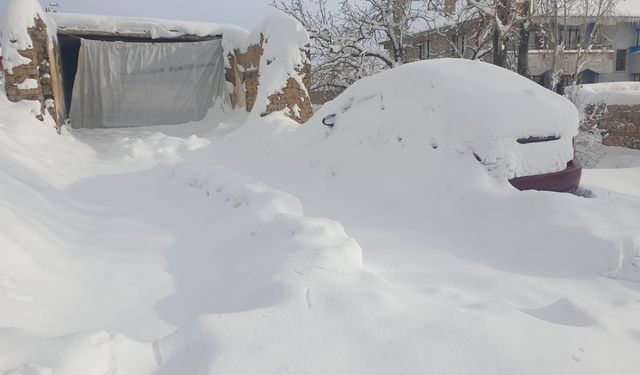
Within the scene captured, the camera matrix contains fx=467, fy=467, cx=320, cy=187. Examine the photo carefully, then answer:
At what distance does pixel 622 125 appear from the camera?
12.7 m

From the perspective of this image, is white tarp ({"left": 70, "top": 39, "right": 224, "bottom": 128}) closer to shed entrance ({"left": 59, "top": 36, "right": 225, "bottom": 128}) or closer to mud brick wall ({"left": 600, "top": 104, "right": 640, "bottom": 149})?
shed entrance ({"left": 59, "top": 36, "right": 225, "bottom": 128})

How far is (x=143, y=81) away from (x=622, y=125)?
12751 mm

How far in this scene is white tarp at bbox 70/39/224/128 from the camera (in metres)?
11.2

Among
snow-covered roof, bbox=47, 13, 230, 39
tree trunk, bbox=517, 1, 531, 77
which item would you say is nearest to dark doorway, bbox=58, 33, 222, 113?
snow-covered roof, bbox=47, 13, 230, 39

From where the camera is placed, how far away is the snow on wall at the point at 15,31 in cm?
795

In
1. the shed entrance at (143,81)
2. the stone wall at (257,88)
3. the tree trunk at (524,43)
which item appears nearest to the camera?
the stone wall at (257,88)

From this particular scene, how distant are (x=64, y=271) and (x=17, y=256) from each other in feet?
0.95

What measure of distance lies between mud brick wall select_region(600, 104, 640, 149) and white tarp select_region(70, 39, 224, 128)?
1063 centimetres

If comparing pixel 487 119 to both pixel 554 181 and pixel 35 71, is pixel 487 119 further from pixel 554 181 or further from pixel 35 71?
pixel 35 71

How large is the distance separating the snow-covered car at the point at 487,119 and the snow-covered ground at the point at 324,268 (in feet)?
0.40

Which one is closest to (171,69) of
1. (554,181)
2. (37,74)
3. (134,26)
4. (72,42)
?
(134,26)

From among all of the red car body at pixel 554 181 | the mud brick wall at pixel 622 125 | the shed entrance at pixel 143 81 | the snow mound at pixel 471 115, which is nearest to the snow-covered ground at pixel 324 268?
the snow mound at pixel 471 115

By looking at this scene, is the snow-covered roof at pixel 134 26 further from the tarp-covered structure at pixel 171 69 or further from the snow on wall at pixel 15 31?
the snow on wall at pixel 15 31

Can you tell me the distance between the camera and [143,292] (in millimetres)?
2596
